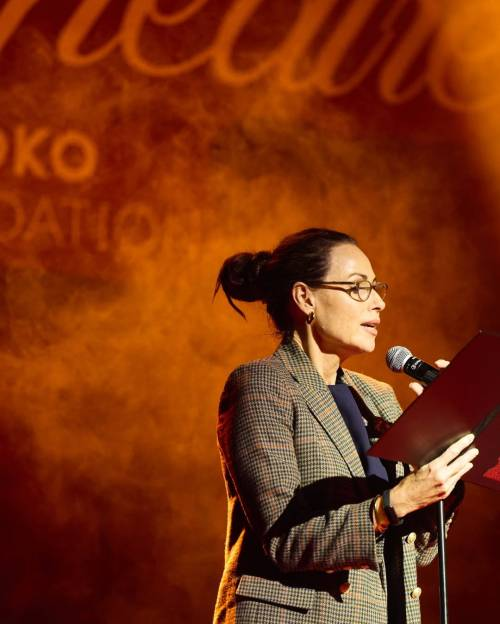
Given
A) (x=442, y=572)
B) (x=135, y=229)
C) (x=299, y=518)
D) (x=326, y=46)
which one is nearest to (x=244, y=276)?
(x=299, y=518)

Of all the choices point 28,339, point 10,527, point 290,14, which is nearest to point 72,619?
point 10,527

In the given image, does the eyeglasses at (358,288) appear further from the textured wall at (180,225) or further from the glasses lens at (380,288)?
the textured wall at (180,225)

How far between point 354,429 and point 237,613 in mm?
461

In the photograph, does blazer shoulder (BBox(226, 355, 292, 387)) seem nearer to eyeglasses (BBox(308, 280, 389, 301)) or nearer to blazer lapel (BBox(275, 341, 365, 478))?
blazer lapel (BBox(275, 341, 365, 478))

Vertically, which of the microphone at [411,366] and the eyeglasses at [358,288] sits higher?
the eyeglasses at [358,288]

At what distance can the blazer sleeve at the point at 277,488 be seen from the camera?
159 centimetres

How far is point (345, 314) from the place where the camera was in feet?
6.45

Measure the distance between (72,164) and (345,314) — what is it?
65.4 inches

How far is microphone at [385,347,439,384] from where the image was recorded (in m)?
1.74

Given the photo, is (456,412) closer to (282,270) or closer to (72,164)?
(282,270)

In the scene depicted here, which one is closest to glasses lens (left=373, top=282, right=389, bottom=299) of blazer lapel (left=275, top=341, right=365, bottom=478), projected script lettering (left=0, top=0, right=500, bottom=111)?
blazer lapel (left=275, top=341, right=365, bottom=478)

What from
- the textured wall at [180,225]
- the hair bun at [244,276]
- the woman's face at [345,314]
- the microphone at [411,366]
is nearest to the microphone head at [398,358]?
the microphone at [411,366]

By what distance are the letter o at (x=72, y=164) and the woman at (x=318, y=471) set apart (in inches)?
53.0

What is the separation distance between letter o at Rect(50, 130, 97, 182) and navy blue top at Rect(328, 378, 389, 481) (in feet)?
5.39
